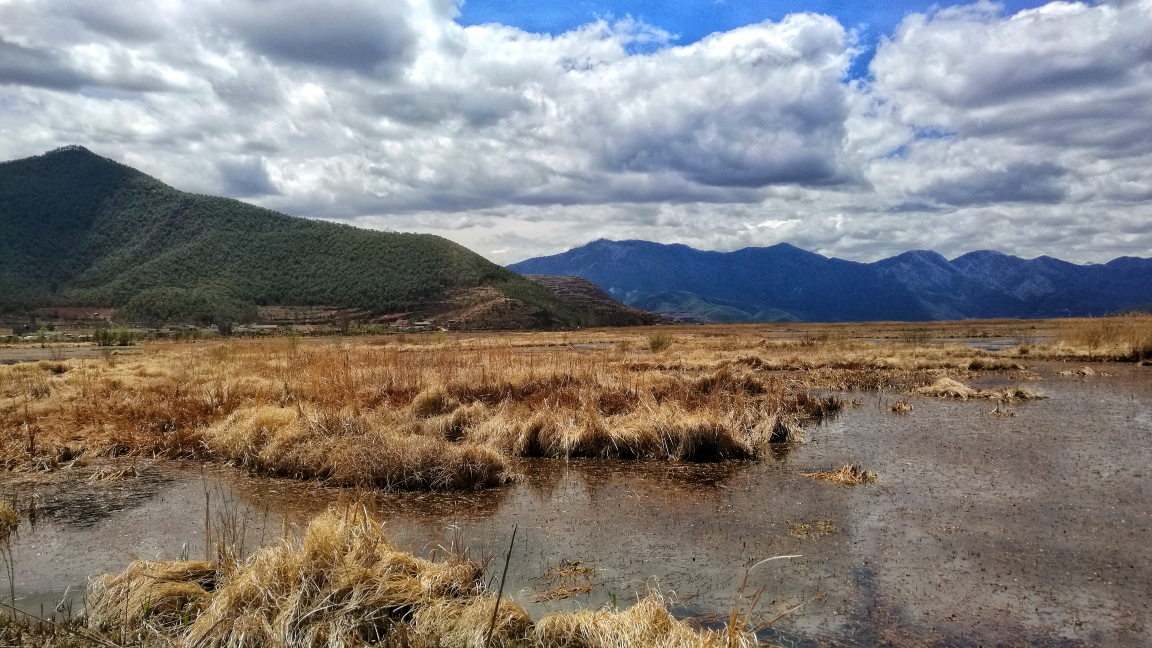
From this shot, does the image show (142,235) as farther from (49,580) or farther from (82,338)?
(49,580)

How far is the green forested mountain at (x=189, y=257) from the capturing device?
99.3m

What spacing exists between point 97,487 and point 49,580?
4735 mm

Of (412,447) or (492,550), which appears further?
(412,447)

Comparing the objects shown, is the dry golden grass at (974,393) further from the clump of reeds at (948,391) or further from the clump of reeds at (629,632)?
the clump of reeds at (629,632)

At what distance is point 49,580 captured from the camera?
7.23 metres

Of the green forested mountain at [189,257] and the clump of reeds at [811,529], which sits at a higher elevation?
the green forested mountain at [189,257]

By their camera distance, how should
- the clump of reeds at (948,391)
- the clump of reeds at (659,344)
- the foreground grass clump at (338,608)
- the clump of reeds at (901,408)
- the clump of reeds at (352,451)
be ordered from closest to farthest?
the foreground grass clump at (338,608)
the clump of reeds at (352,451)
the clump of reeds at (901,408)
the clump of reeds at (948,391)
the clump of reeds at (659,344)

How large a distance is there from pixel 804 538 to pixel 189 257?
12249 centimetres

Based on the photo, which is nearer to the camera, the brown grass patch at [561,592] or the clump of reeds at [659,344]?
the brown grass patch at [561,592]

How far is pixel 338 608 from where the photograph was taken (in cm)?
573

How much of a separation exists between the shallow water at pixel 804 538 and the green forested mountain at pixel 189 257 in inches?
3361

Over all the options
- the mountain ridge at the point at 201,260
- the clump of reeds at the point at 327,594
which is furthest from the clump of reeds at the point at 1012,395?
the mountain ridge at the point at 201,260

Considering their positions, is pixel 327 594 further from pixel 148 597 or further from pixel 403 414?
pixel 403 414

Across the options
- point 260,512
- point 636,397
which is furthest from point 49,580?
point 636,397
